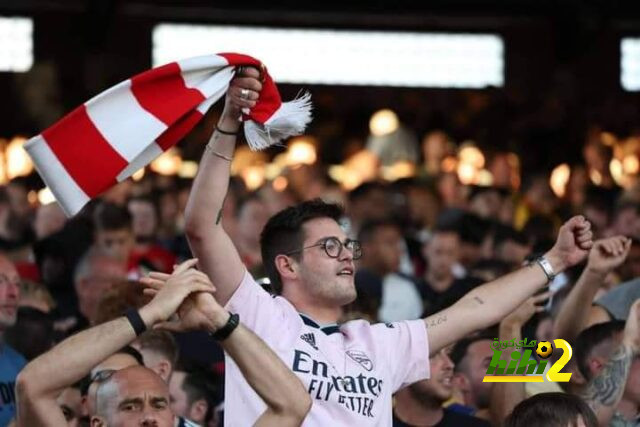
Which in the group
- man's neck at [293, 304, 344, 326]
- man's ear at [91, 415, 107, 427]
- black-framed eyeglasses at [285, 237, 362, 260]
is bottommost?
man's ear at [91, 415, 107, 427]

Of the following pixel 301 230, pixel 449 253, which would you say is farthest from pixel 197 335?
pixel 449 253

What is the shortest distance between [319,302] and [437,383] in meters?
1.16

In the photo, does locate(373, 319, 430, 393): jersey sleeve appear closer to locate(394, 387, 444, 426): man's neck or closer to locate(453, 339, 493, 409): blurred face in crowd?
locate(394, 387, 444, 426): man's neck

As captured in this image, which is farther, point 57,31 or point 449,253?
point 57,31

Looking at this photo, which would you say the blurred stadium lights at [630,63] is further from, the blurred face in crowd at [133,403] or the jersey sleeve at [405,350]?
the blurred face in crowd at [133,403]

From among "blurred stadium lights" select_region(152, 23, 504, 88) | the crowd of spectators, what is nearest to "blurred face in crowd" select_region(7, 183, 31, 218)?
the crowd of spectators

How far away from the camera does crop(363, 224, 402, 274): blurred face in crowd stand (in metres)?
12.6

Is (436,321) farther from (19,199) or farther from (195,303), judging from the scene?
(19,199)

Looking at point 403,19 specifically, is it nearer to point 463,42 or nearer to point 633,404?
point 463,42

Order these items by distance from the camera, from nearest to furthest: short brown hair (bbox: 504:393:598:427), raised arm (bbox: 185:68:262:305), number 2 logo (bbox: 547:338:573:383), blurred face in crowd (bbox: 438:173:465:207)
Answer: short brown hair (bbox: 504:393:598:427)
raised arm (bbox: 185:68:262:305)
number 2 logo (bbox: 547:338:573:383)
blurred face in crowd (bbox: 438:173:465:207)

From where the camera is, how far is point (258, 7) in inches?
771

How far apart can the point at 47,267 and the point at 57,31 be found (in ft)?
26.9

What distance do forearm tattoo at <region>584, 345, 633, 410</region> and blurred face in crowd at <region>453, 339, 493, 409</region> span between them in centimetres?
93

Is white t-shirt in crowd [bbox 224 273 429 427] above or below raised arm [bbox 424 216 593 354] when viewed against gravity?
below
